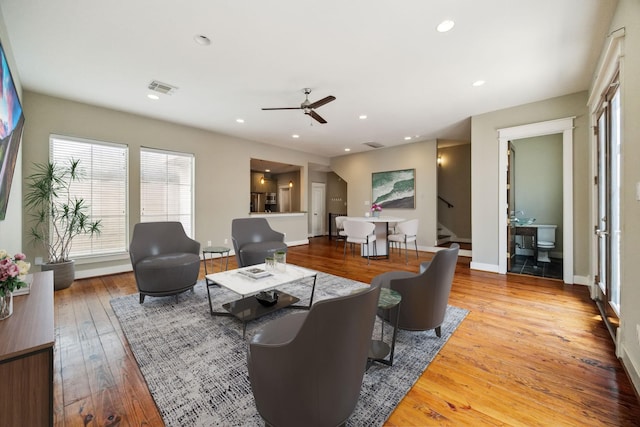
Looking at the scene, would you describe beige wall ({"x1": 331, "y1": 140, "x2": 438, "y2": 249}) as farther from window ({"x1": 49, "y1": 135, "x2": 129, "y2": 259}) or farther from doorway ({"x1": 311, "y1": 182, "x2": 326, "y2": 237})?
window ({"x1": 49, "y1": 135, "x2": 129, "y2": 259})

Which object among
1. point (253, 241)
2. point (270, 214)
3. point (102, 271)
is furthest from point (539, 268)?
point (102, 271)

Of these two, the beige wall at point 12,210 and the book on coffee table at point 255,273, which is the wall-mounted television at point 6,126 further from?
the book on coffee table at point 255,273

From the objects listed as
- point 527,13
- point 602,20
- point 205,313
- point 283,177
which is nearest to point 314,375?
point 205,313

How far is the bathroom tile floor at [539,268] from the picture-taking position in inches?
168

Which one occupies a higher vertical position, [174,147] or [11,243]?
[174,147]

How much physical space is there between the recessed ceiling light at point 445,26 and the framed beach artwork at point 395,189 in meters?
4.54

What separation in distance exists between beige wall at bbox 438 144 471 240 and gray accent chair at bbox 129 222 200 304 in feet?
22.7

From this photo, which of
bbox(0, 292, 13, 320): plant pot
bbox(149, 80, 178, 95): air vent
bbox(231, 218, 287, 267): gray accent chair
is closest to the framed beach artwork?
bbox(231, 218, 287, 267): gray accent chair

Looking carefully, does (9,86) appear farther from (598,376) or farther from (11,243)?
(598,376)

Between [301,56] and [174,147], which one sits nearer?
[301,56]

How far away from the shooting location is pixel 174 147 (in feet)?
16.4

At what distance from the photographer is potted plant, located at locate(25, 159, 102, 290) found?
11.8 feet

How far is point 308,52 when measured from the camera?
2711 mm

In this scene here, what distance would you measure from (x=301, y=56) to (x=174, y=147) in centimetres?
351
